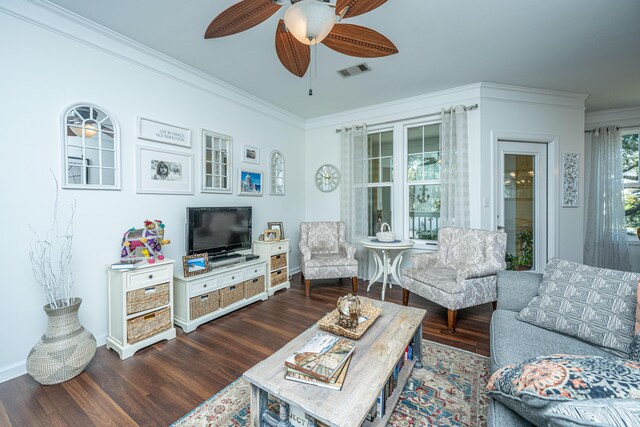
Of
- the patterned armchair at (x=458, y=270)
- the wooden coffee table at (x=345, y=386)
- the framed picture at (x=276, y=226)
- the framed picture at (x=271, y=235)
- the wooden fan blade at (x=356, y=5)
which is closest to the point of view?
the wooden coffee table at (x=345, y=386)

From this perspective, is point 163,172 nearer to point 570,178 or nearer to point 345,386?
point 345,386

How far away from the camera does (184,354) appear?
216 centimetres

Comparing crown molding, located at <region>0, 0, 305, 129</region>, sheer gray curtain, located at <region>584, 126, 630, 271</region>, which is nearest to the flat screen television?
crown molding, located at <region>0, 0, 305, 129</region>

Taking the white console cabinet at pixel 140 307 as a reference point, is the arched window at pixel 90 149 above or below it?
above

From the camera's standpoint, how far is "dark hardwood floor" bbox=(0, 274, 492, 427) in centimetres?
155

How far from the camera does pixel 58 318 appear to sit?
1855 millimetres

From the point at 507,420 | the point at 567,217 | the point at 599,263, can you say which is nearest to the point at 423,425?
the point at 507,420

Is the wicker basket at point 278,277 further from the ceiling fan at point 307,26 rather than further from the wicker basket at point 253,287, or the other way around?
the ceiling fan at point 307,26

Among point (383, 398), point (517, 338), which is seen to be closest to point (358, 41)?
point (517, 338)

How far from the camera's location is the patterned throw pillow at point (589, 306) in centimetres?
132

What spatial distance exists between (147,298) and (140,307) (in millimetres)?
79

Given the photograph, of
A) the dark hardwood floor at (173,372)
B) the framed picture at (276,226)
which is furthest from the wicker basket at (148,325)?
the framed picture at (276,226)

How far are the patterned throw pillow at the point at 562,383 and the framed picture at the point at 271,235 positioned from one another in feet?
9.94

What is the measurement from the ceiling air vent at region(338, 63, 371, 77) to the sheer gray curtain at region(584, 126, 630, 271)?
4121 millimetres
